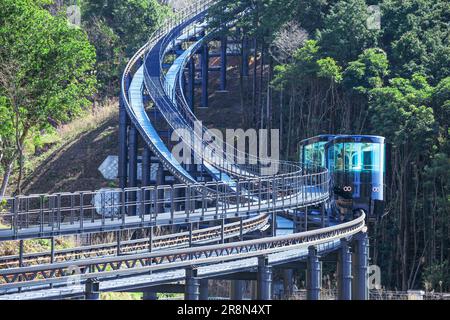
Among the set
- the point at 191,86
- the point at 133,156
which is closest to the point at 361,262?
the point at 133,156

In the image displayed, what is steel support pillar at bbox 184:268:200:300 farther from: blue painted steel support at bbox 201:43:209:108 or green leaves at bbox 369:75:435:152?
blue painted steel support at bbox 201:43:209:108

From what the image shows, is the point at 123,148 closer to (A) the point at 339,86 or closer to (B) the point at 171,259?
(A) the point at 339,86

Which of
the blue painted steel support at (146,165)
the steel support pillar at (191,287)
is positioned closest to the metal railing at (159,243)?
the steel support pillar at (191,287)

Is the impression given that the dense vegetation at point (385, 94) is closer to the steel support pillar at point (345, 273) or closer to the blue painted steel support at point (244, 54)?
the blue painted steel support at point (244, 54)

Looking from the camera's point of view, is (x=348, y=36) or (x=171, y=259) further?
(x=348, y=36)

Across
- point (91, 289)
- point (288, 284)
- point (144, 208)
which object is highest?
point (144, 208)
